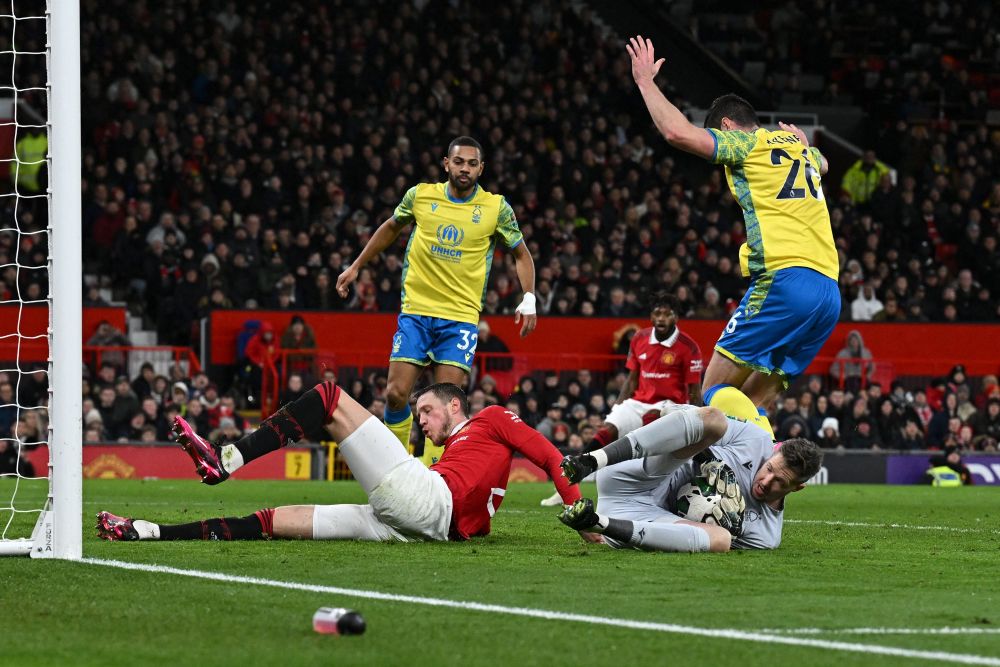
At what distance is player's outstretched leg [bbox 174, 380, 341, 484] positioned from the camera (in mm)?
7379

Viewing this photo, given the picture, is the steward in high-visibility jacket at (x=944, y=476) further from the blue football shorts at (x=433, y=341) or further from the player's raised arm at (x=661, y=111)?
the player's raised arm at (x=661, y=111)

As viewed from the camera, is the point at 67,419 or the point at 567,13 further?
the point at 567,13

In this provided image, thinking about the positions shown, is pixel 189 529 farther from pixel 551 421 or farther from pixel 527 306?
pixel 551 421

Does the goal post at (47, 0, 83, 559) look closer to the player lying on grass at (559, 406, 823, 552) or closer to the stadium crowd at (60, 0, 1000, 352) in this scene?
the player lying on grass at (559, 406, 823, 552)

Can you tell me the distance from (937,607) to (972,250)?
22.5 meters

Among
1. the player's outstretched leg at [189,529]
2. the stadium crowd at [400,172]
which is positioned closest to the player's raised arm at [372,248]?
the player's outstretched leg at [189,529]

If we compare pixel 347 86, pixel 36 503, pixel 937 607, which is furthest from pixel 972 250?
pixel 937 607

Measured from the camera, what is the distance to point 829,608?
603 cm

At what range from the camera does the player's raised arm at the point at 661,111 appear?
29.2 feet

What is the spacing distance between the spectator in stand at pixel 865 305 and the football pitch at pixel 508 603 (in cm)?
1613

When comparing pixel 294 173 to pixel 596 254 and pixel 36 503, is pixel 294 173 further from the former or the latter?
pixel 36 503

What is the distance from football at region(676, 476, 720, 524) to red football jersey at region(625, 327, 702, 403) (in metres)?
6.77

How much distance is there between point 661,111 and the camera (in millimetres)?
8906

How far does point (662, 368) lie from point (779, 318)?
5.64 m
